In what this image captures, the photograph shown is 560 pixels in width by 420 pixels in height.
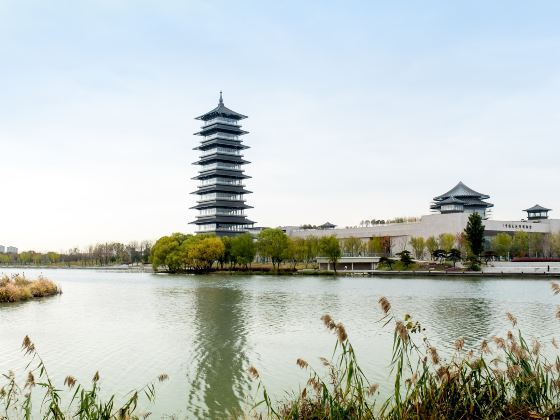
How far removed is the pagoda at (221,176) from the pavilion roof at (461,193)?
4534 cm

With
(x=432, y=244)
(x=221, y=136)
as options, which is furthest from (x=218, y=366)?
(x=221, y=136)

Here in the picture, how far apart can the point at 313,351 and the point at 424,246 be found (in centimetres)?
8913

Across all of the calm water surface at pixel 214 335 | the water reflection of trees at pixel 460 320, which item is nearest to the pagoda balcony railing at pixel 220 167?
the calm water surface at pixel 214 335

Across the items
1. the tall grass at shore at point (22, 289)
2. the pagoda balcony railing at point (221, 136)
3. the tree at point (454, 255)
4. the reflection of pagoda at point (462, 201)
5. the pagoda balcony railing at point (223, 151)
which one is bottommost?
the tall grass at shore at point (22, 289)

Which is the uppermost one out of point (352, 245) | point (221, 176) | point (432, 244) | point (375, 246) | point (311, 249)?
point (221, 176)

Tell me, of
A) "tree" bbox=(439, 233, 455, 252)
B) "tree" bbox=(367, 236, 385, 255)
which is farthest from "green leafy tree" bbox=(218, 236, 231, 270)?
"tree" bbox=(439, 233, 455, 252)

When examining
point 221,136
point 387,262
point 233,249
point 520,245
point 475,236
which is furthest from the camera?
point 221,136

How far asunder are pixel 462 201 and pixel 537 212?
16.9 meters

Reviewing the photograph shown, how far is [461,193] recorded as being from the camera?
12438cm

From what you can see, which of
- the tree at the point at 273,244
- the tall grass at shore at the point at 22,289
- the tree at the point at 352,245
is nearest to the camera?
the tall grass at shore at the point at 22,289

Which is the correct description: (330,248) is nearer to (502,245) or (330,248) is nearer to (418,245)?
(418,245)

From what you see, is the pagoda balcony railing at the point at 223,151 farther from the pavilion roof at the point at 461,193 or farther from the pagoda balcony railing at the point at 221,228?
the pavilion roof at the point at 461,193

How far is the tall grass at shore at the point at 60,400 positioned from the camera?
671 centimetres

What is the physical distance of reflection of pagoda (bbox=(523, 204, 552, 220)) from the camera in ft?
398
